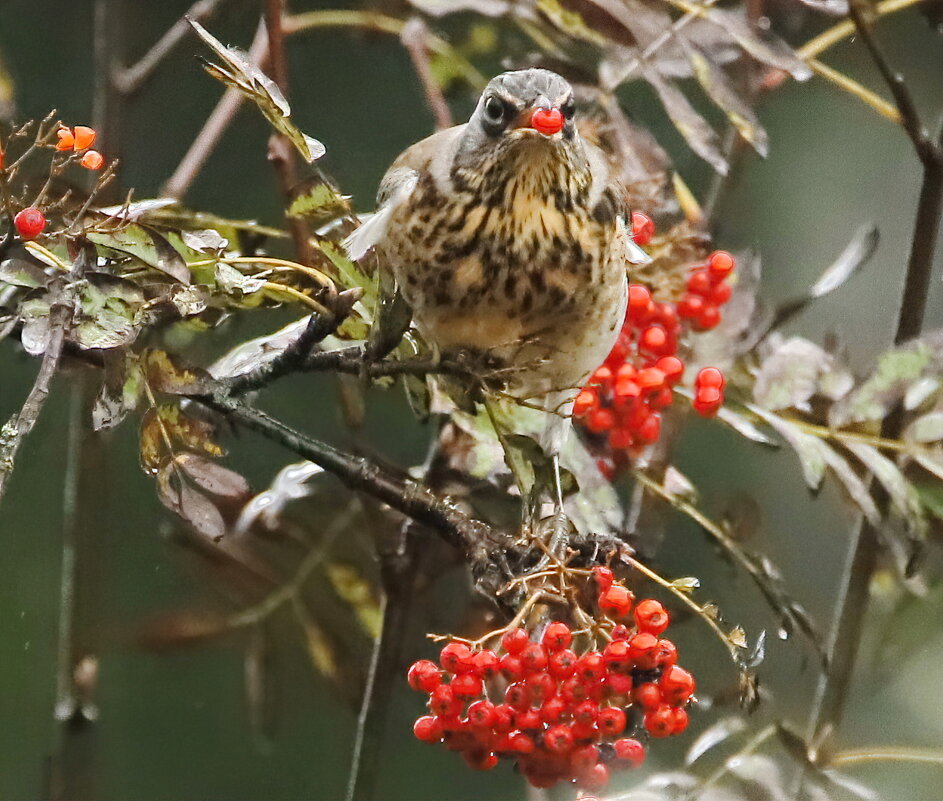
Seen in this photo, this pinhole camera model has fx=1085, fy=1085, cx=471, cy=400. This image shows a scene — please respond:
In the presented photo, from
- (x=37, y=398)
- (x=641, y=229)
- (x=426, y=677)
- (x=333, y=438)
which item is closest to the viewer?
(x=37, y=398)

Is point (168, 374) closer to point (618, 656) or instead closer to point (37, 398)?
point (37, 398)

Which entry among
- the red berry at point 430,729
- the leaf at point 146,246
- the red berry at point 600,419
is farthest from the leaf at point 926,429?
the leaf at point 146,246

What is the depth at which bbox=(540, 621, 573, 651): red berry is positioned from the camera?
58 centimetres

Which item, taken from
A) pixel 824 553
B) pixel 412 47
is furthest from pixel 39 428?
pixel 824 553

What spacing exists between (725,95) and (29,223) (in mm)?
525

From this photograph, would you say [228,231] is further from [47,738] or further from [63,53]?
[47,738]

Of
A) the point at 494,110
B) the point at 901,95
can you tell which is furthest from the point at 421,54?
the point at 901,95

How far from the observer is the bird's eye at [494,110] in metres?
0.65

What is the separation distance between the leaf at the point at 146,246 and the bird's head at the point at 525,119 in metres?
0.21

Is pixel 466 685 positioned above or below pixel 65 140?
below

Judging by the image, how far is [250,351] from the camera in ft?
2.38

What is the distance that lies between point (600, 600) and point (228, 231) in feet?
1.26

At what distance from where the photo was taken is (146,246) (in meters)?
0.57

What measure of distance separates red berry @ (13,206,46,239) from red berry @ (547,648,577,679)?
353 millimetres
